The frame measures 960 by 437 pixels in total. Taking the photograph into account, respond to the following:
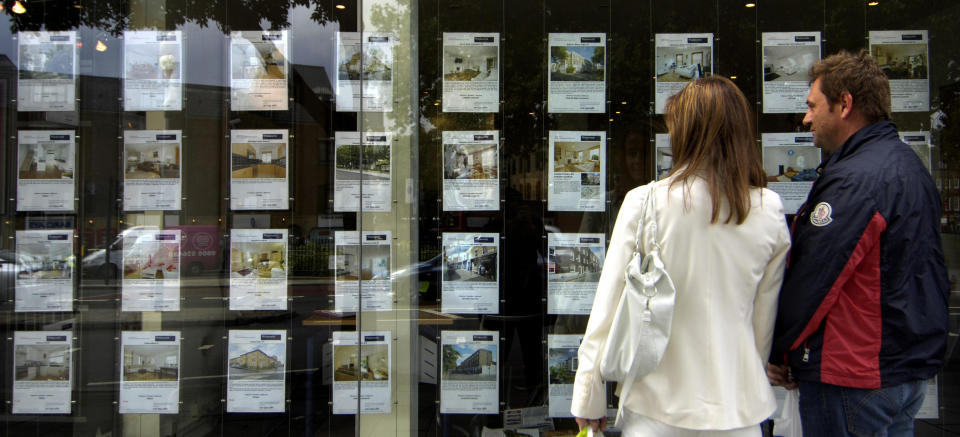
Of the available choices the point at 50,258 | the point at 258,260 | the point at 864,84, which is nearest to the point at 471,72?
the point at 258,260

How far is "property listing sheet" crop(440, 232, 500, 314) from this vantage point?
163 inches

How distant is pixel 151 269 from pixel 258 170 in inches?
41.6

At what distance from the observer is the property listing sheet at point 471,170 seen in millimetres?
4105

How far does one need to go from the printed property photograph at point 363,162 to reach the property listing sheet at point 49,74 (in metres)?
2.02

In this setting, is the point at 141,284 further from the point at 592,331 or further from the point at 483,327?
the point at 592,331

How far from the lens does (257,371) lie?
4191 mm

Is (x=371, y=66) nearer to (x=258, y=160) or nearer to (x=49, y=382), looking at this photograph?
(x=258, y=160)

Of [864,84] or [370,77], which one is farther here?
[370,77]

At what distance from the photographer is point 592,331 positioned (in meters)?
1.94

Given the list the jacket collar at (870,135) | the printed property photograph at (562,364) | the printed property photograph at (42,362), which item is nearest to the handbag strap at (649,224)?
the jacket collar at (870,135)

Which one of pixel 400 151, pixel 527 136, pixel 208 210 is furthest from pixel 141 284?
pixel 527 136

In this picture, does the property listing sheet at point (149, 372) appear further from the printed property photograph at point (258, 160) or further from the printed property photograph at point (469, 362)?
the printed property photograph at point (469, 362)

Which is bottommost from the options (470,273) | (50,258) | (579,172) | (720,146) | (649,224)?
(470,273)

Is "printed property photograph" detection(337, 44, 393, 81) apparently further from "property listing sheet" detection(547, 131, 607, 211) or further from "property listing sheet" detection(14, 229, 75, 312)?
"property listing sheet" detection(14, 229, 75, 312)
